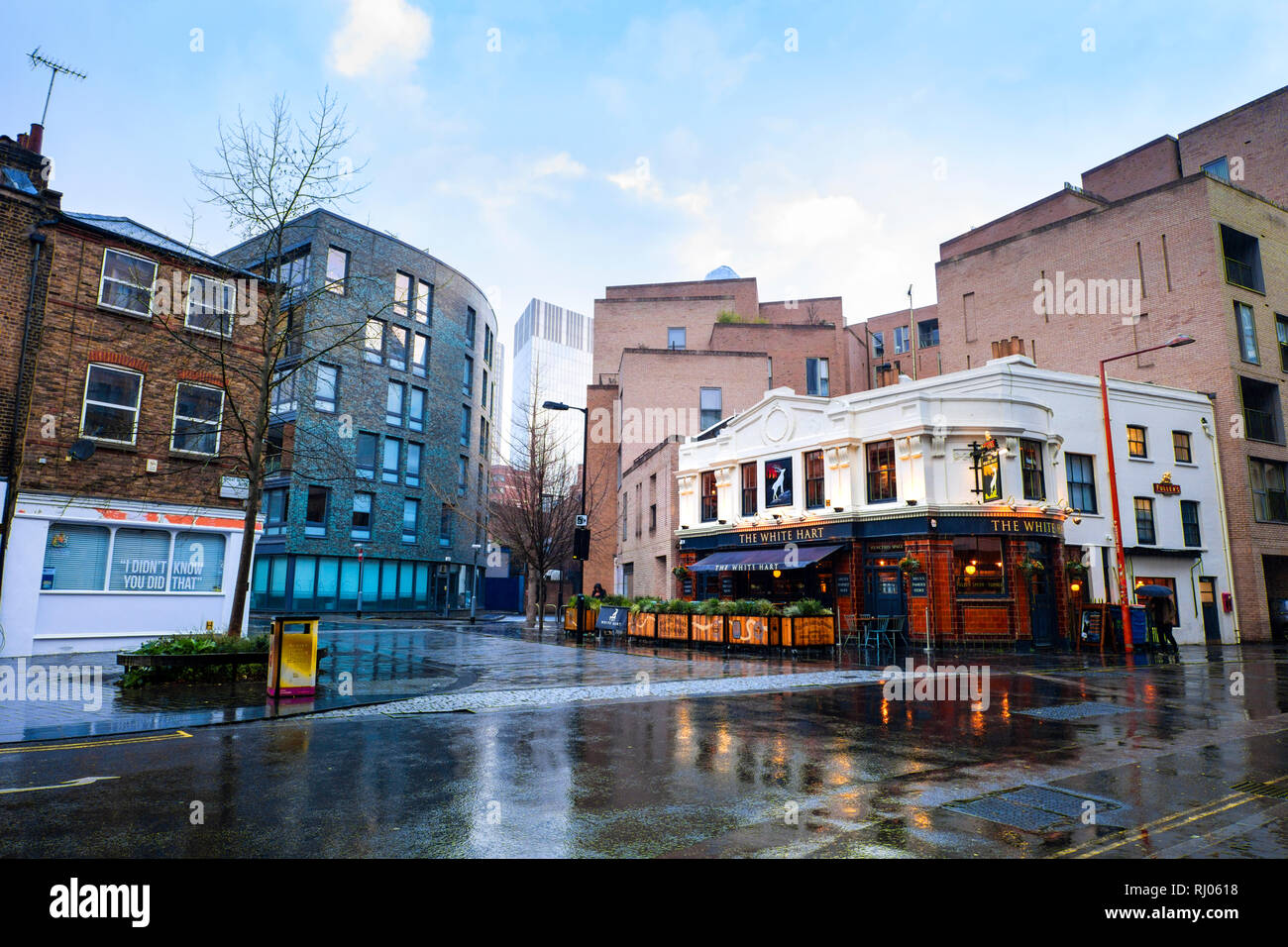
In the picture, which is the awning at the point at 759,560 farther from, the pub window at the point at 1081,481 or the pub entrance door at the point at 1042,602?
the pub window at the point at 1081,481

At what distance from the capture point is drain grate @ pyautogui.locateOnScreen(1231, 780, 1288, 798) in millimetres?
5809

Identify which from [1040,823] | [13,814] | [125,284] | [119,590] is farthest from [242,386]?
[1040,823]

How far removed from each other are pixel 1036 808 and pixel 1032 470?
22170mm

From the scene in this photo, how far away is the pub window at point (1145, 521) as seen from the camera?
26.9 m

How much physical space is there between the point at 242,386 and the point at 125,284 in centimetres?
382

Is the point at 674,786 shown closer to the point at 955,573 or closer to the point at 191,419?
the point at 191,419

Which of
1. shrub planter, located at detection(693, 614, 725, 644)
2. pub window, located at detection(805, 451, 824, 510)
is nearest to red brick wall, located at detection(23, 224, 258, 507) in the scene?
shrub planter, located at detection(693, 614, 725, 644)

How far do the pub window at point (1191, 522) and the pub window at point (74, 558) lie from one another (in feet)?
116

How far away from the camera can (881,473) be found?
25.8m

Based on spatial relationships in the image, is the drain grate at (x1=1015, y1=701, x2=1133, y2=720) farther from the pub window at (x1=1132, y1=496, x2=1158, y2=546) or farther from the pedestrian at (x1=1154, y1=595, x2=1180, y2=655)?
the pub window at (x1=1132, y1=496, x2=1158, y2=546)

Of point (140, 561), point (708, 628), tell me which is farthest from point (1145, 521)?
point (140, 561)
